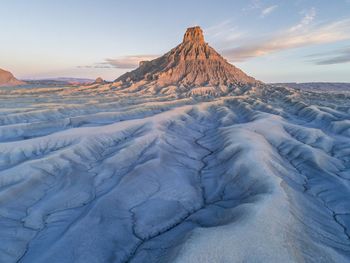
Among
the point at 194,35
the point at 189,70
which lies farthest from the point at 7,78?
the point at 189,70

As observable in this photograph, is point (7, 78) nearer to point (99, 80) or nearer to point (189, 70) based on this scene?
point (99, 80)

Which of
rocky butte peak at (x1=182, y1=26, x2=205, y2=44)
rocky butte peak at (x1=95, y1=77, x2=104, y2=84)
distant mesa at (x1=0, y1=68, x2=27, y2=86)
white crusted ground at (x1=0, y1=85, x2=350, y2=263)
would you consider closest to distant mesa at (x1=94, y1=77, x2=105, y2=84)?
rocky butte peak at (x1=95, y1=77, x2=104, y2=84)

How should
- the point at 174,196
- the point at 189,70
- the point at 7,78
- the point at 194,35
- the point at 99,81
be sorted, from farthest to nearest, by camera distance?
→ the point at 7,78 → the point at 99,81 → the point at 194,35 → the point at 189,70 → the point at 174,196

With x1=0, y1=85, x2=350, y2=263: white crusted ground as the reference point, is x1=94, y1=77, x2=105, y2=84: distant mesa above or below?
below

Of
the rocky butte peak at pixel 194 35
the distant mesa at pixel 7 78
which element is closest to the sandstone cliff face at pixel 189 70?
the rocky butte peak at pixel 194 35

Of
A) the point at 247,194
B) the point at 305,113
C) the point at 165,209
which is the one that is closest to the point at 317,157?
the point at 247,194

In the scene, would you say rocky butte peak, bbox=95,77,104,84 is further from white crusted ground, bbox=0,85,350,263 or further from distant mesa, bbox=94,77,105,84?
white crusted ground, bbox=0,85,350,263
